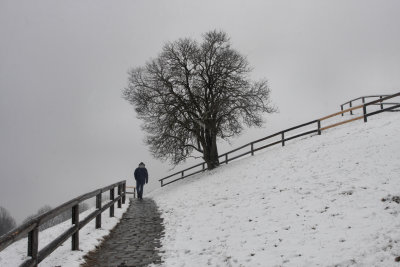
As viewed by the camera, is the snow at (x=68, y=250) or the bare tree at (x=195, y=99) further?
the bare tree at (x=195, y=99)

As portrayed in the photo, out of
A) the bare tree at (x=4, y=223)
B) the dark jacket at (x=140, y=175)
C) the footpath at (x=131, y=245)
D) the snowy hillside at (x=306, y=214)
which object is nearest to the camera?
the snowy hillside at (x=306, y=214)

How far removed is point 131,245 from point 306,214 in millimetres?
4387

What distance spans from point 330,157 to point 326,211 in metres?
5.29

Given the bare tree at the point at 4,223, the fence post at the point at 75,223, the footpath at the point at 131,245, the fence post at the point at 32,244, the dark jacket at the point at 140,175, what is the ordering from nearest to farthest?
1. the fence post at the point at 32,244
2. the footpath at the point at 131,245
3. the fence post at the point at 75,223
4. the dark jacket at the point at 140,175
5. the bare tree at the point at 4,223

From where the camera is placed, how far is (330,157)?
11.8m

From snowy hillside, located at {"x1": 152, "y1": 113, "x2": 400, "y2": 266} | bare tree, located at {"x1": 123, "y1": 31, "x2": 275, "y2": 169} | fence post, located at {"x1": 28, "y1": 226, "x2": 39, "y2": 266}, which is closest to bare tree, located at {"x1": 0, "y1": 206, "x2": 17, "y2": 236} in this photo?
bare tree, located at {"x1": 123, "y1": 31, "x2": 275, "y2": 169}

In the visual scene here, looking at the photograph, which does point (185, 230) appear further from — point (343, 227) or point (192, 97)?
point (192, 97)

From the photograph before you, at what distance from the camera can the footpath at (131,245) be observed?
19.9ft

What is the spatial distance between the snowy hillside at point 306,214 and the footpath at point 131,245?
1.25 feet

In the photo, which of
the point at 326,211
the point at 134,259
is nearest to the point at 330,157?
the point at 326,211

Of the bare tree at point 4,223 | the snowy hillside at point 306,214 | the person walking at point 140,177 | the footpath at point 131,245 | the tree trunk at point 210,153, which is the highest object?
the tree trunk at point 210,153

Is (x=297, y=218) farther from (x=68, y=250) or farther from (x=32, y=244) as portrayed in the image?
(x=32, y=244)

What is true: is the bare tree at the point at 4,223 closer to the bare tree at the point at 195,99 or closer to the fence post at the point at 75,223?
the bare tree at the point at 195,99

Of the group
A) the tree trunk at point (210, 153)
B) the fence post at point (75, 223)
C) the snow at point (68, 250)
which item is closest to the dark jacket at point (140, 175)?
the tree trunk at point (210, 153)
